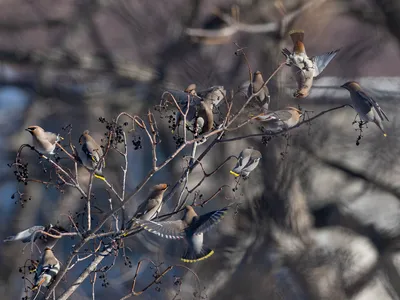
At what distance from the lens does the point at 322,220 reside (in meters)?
3.01

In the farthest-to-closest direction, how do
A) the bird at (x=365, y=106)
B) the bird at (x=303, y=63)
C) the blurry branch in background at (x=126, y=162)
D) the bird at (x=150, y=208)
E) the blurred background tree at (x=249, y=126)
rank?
the blurred background tree at (x=249, y=126) < the bird at (x=303, y=63) < the bird at (x=365, y=106) < the bird at (x=150, y=208) < the blurry branch in background at (x=126, y=162)

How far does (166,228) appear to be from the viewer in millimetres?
1678

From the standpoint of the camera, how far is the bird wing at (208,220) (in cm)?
161

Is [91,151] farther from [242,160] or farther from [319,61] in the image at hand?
[319,61]

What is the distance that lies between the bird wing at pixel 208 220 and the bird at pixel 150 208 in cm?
14

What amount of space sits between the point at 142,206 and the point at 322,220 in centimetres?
153

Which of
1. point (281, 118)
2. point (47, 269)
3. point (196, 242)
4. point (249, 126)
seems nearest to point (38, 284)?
point (47, 269)

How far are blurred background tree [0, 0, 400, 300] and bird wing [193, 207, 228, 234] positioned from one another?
4.21ft

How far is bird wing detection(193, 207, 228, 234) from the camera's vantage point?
1608 mm

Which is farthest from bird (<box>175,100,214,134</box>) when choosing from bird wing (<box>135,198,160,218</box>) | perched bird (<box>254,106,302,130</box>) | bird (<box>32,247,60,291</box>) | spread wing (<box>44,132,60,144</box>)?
bird (<box>32,247,60,291</box>)

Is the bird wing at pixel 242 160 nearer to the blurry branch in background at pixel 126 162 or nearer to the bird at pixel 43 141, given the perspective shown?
the blurry branch in background at pixel 126 162

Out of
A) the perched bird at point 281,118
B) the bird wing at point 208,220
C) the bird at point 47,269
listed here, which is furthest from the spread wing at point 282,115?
the bird at point 47,269

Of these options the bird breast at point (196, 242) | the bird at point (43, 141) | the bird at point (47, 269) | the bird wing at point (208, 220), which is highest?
the bird at point (43, 141)

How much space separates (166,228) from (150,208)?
0.28 feet
